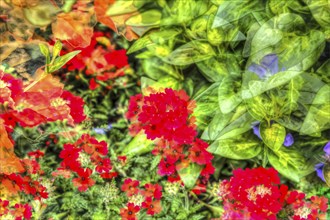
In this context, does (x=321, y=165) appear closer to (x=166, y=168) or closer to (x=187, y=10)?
(x=166, y=168)

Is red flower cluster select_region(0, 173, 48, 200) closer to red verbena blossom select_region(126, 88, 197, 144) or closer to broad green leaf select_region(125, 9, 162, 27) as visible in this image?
red verbena blossom select_region(126, 88, 197, 144)

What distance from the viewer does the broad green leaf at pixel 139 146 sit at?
6.70ft

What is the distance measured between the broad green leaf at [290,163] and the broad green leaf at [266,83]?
25 cm

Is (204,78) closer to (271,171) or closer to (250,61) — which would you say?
(250,61)

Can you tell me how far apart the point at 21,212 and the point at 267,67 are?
105 cm

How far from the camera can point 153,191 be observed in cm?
204

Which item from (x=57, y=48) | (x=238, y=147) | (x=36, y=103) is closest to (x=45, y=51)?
(x=57, y=48)

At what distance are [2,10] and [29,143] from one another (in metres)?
0.53

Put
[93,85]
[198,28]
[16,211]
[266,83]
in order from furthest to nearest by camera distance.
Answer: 1. [93,85]
2. [16,211]
3. [198,28]
4. [266,83]

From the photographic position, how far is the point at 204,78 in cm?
206

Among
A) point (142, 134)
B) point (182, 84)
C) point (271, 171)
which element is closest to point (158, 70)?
point (182, 84)

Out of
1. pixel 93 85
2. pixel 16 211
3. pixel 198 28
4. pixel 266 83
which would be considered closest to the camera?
pixel 266 83

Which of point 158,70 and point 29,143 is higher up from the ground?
point 158,70

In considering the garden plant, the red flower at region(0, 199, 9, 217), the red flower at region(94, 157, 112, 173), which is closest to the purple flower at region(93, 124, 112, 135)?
the garden plant
